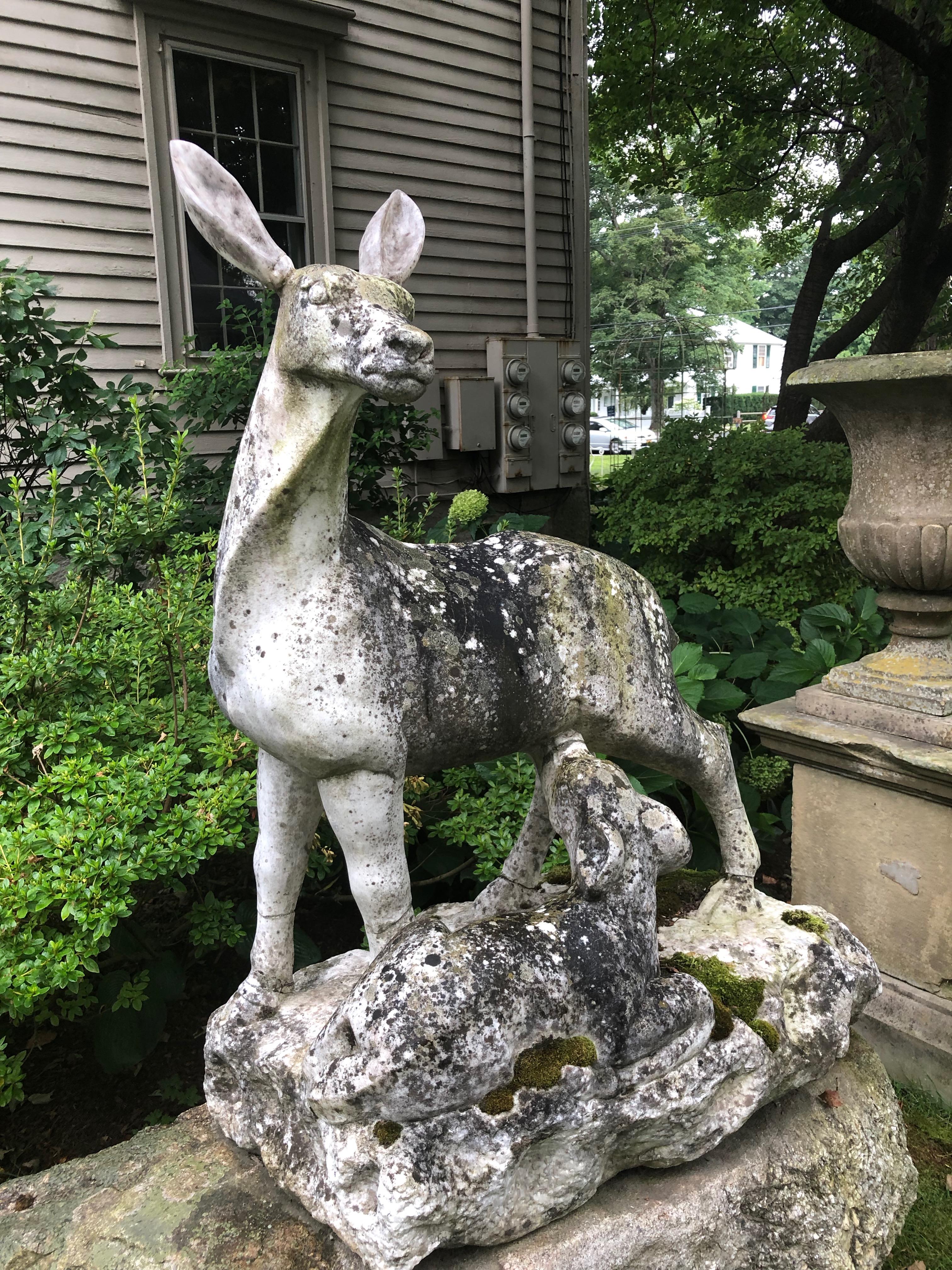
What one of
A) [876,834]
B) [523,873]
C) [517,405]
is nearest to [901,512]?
[876,834]

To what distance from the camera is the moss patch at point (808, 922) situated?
234 cm

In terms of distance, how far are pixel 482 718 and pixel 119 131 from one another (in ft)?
16.7

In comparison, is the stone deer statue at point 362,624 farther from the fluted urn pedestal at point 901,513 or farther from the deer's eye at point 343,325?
the fluted urn pedestal at point 901,513

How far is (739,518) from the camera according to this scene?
19.5ft

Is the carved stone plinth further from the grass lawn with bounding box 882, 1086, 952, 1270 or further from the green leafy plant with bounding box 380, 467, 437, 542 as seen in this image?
the green leafy plant with bounding box 380, 467, 437, 542

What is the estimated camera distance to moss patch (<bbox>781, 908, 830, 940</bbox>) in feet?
7.66

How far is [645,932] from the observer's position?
6.00 ft

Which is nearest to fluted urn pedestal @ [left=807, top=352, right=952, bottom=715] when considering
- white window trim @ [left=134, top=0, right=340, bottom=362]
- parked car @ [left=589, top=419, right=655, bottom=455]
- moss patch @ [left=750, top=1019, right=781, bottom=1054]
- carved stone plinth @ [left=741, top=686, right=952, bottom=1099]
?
carved stone plinth @ [left=741, top=686, right=952, bottom=1099]

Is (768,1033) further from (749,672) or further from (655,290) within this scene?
(655,290)

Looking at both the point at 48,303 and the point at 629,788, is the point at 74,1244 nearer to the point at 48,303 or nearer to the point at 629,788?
the point at 629,788

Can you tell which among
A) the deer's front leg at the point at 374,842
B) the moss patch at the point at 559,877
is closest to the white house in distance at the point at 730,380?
the moss patch at the point at 559,877

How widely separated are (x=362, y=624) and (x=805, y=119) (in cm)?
871

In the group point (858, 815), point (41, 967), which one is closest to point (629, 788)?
point (41, 967)

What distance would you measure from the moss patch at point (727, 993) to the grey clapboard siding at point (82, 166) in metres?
4.50
